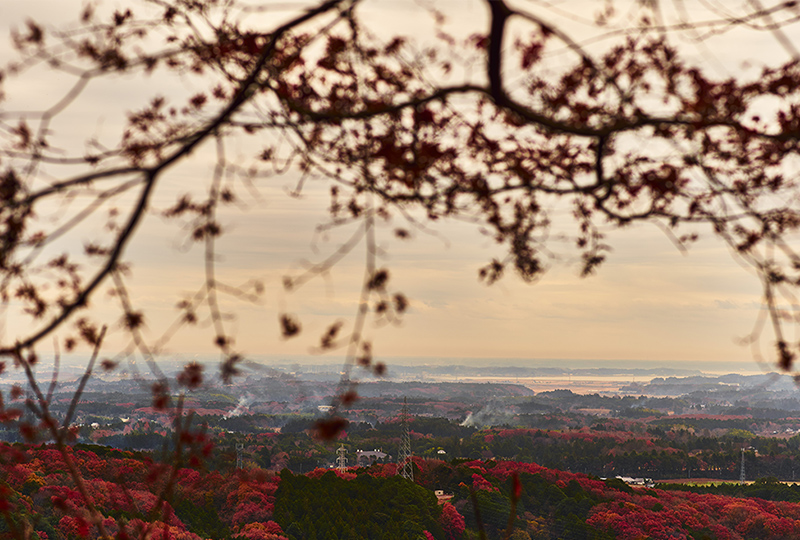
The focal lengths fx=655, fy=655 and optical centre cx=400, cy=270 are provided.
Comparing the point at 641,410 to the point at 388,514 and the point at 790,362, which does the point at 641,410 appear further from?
the point at 790,362

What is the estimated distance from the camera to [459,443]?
50.5 metres

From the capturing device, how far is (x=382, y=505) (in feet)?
67.9

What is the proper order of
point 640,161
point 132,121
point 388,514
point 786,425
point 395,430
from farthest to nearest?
point 786,425 < point 395,430 < point 388,514 < point 640,161 < point 132,121

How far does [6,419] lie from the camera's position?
2.91 m

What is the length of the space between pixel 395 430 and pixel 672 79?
63.0 m

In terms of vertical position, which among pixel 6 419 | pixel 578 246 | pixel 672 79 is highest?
pixel 672 79

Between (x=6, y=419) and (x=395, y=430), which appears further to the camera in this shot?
(x=395, y=430)

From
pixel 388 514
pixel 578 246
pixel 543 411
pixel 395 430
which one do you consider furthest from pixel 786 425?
pixel 578 246

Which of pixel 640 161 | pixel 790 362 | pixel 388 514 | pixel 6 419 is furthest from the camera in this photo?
pixel 388 514

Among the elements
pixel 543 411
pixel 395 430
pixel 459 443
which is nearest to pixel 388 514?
pixel 459 443

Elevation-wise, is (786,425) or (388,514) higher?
(388,514)

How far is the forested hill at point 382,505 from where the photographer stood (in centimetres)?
1752

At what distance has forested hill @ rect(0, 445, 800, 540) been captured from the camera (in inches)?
690

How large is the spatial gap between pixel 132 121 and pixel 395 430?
6288cm
